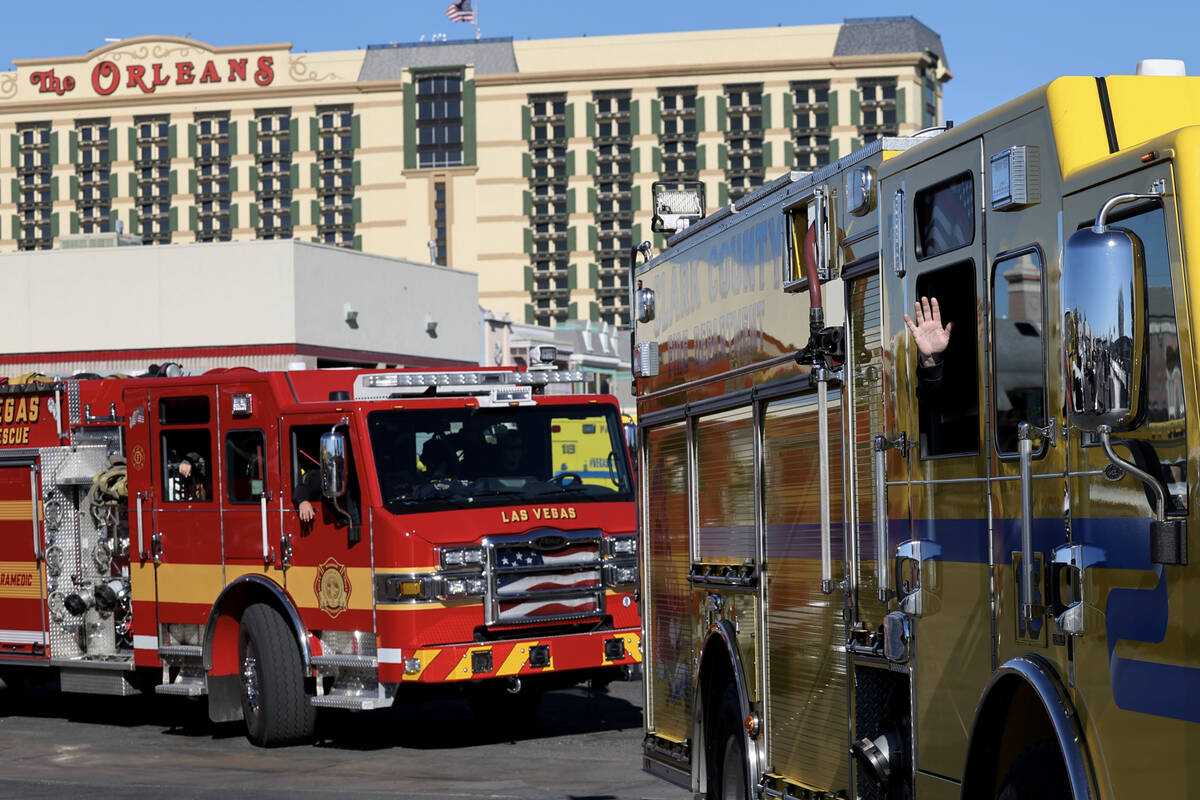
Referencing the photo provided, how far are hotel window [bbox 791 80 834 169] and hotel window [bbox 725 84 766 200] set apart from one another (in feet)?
9.02

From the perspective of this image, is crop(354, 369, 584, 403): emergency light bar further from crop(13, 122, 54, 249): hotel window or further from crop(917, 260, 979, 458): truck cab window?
crop(13, 122, 54, 249): hotel window

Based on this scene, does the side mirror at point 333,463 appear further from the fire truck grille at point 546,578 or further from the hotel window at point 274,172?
the hotel window at point 274,172

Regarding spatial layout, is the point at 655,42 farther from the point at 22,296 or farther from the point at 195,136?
the point at 22,296

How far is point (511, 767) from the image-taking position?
12016 mm

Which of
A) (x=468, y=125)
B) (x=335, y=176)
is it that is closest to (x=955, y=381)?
(x=468, y=125)

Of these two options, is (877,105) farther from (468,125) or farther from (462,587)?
(462,587)

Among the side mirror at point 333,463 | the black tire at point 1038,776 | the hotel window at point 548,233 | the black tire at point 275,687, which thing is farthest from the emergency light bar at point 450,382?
the hotel window at point 548,233

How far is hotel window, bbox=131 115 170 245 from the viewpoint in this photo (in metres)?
138

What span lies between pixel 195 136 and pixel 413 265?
9231 centimetres

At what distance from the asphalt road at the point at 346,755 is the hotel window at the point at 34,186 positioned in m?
131

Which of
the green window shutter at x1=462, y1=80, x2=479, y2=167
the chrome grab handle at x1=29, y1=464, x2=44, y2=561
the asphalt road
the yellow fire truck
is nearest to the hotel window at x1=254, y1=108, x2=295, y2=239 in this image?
the green window shutter at x1=462, y1=80, x2=479, y2=167

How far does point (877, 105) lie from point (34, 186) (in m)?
66.3

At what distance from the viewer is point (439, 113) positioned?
13538 cm

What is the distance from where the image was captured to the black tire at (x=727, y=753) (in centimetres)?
791
